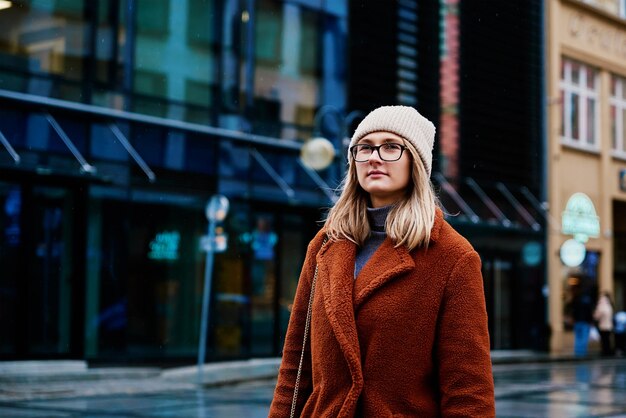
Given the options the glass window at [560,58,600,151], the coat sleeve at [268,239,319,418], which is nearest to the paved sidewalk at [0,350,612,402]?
the coat sleeve at [268,239,319,418]

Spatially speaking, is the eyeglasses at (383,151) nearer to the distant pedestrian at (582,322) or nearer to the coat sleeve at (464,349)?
the coat sleeve at (464,349)

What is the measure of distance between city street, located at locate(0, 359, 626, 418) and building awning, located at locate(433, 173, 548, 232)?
8918 mm

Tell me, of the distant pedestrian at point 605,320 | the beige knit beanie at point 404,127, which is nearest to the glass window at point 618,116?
the distant pedestrian at point 605,320

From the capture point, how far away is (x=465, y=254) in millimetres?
3082

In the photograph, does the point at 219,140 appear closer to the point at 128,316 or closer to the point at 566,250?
the point at 128,316

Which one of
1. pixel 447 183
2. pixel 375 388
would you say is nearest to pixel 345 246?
pixel 375 388

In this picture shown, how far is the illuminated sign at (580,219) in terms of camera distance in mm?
32188

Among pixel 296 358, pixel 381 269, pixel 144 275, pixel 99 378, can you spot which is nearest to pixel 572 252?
pixel 144 275

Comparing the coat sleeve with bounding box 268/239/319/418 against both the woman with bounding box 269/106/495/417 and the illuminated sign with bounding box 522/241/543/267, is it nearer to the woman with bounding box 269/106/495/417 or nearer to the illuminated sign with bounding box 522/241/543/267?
the woman with bounding box 269/106/495/417

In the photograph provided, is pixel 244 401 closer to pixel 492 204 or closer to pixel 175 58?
pixel 175 58

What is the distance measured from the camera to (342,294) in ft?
10.1

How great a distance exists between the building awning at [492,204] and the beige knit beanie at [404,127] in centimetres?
2381

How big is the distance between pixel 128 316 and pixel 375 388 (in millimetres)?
18019

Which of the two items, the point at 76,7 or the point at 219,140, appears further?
the point at 219,140
